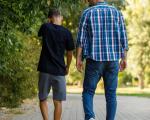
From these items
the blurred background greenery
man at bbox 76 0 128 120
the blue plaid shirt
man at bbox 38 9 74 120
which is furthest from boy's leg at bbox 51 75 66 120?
the blurred background greenery

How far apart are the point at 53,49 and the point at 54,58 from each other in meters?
0.15

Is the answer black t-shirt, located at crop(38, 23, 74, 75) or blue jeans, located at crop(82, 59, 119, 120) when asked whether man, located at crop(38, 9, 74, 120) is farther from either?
blue jeans, located at crop(82, 59, 119, 120)

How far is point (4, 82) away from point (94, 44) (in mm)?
9122

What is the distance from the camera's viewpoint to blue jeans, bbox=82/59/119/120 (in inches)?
358

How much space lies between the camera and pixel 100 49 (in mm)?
9125

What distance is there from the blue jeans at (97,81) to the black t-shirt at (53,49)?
0.82 meters

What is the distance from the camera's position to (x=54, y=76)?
9.91m

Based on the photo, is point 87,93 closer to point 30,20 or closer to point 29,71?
Result: point 30,20

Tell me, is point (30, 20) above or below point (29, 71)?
above

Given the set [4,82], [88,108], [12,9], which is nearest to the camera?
[88,108]

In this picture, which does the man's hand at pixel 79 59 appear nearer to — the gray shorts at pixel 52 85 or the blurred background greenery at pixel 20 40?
the gray shorts at pixel 52 85

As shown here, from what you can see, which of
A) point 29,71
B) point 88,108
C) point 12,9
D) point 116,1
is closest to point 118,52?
point 88,108

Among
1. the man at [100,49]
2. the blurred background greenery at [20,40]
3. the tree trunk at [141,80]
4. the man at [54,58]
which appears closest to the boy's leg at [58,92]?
the man at [54,58]

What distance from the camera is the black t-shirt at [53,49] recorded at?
986cm
